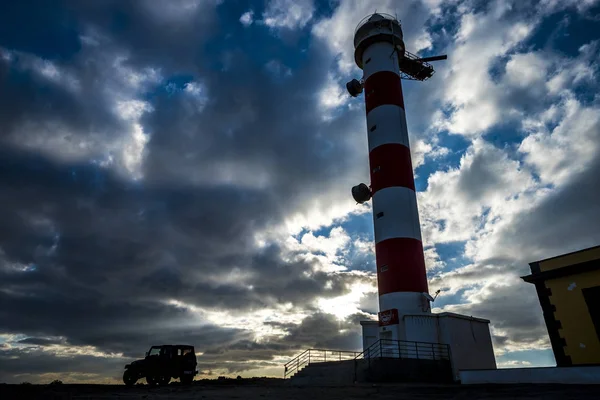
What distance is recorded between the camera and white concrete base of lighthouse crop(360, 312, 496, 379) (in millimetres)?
22078

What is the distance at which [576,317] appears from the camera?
16.4 meters

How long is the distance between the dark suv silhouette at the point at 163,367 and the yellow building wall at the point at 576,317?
17.8 metres

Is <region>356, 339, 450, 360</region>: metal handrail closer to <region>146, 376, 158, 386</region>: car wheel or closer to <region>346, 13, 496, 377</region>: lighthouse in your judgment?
<region>346, 13, 496, 377</region>: lighthouse

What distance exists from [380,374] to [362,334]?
6158 millimetres

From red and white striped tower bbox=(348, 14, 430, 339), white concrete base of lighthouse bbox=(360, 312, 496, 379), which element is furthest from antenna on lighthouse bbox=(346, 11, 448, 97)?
white concrete base of lighthouse bbox=(360, 312, 496, 379)

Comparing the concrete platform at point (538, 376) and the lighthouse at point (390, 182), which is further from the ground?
the lighthouse at point (390, 182)

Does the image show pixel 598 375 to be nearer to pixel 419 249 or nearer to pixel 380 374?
pixel 380 374

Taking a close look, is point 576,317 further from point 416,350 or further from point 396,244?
point 396,244

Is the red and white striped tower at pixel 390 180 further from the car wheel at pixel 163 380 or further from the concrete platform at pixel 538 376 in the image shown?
the car wheel at pixel 163 380

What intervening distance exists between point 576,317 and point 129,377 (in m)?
20.8

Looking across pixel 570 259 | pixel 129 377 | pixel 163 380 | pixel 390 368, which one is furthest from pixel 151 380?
pixel 570 259

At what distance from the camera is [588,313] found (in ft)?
52.8

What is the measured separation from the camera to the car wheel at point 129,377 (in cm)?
1956

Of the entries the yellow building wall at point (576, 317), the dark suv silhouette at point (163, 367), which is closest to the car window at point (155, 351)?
the dark suv silhouette at point (163, 367)
